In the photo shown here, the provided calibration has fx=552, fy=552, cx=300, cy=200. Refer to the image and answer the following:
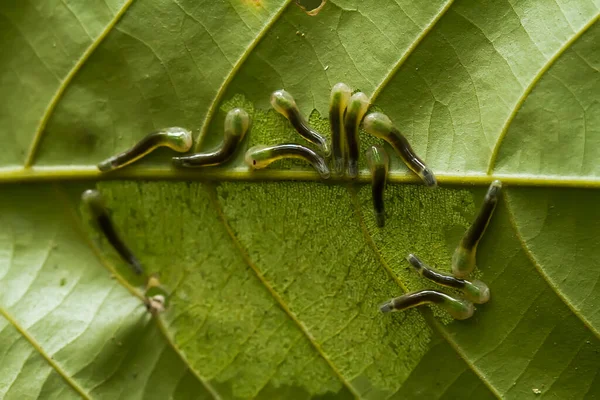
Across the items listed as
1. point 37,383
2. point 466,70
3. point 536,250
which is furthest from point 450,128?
point 37,383

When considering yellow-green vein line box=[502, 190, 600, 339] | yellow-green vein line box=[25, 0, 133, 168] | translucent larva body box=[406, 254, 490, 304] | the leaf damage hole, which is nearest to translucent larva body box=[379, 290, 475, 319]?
translucent larva body box=[406, 254, 490, 304]

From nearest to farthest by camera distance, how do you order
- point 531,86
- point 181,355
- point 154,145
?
point 531,86 < point 154,145 < point 181,355

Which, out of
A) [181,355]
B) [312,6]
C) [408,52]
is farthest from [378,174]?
[181,355]

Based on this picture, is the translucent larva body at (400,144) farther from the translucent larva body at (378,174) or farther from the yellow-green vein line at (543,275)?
the yellow-green vein line at (543,275)

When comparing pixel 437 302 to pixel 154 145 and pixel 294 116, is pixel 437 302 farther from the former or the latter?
pixel 154 145

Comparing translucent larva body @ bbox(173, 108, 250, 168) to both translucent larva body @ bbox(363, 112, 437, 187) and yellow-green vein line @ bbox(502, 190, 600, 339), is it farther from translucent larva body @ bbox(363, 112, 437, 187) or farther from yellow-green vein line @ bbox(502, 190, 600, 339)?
yellow-green vein line @ bbox(502, 190, 600, 339)

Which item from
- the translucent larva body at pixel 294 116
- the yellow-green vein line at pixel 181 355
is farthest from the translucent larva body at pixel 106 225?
the translucent larva body at pixel 294 116
